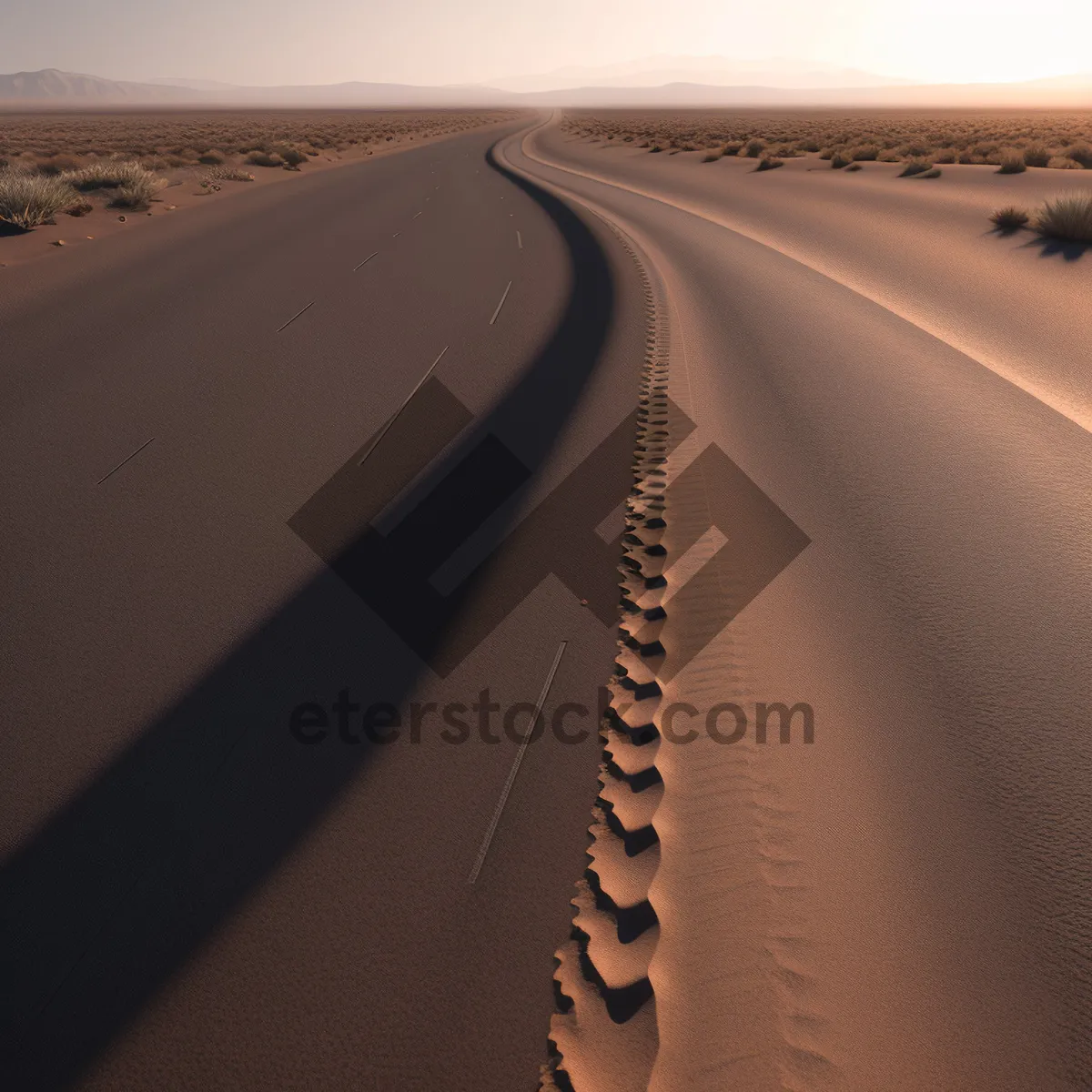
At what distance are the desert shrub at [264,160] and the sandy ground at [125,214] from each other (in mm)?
594

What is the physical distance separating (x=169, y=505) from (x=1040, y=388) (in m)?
9.49

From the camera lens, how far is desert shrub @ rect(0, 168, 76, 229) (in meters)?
17.2

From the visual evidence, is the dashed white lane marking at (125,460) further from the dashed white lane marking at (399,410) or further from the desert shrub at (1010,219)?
the desert shrub at (1010,219)

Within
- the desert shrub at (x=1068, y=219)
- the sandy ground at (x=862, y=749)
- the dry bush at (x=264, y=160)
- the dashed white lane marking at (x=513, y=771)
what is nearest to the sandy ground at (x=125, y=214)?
the dry bush at (x=264, y=160)

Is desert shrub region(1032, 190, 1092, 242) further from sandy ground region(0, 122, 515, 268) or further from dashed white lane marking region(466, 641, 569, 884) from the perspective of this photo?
sandy ground region(0, 122, 515, 268)

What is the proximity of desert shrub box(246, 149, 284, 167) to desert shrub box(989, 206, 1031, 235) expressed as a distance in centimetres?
3320

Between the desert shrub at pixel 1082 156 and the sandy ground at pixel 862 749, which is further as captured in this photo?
the desert shrub at pixel 1082 156

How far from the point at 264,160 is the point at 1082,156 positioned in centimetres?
3521

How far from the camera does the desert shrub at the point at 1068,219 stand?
15.2 meters

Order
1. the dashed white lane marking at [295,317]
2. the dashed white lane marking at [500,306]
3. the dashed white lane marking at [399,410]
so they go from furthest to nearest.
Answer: the dashed white lane marking at [500,306] < the dashed white lane marking at [295,317] < the dashed white lane marking at [399,410]

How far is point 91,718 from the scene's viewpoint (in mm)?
4441

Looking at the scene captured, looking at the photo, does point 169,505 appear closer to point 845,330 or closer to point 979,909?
point 979,909

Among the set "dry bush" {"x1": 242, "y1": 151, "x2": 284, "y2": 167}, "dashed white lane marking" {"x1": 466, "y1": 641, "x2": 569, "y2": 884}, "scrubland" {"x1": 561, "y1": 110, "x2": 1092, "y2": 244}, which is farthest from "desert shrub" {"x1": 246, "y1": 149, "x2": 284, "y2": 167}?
"dashed white lane marking" {"x1": 466, "y1": 641, "x2": 569, "y2": 884}

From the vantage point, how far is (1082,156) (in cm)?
2753
